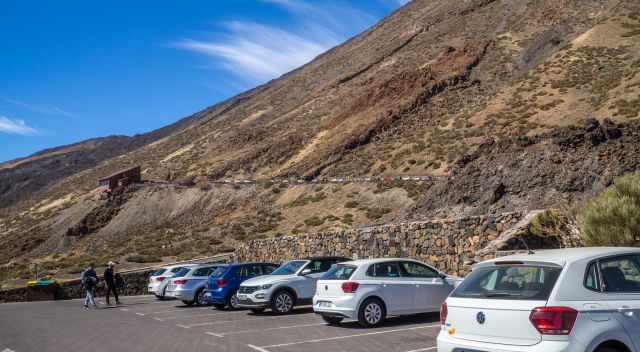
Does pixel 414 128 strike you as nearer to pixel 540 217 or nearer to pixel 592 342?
pixel 540 217

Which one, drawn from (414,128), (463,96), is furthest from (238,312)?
(463,96)

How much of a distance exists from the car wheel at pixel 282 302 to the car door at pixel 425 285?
13.3ft

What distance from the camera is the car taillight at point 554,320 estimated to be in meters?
5.54

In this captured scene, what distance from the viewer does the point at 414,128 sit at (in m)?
52.9

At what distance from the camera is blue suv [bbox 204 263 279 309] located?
58.3 ft

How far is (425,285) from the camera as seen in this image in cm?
1262

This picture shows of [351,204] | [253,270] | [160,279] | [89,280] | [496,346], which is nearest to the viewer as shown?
[496,346]

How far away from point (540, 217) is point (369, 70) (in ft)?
208

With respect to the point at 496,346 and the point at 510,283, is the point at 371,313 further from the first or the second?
the point at 496,346

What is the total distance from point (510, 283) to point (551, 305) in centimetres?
67

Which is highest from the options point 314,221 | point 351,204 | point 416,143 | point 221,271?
point 416,143

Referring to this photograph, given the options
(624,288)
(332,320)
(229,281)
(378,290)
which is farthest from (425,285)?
(229,281)

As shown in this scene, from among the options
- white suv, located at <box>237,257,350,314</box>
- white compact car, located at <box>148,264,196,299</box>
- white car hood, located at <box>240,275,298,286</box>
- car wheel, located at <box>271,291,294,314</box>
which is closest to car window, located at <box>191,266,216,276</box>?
white compact car, located at <box>148,264,196,299</box>

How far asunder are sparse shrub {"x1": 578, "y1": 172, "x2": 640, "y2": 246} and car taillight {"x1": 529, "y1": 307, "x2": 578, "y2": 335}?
7.64 meters
